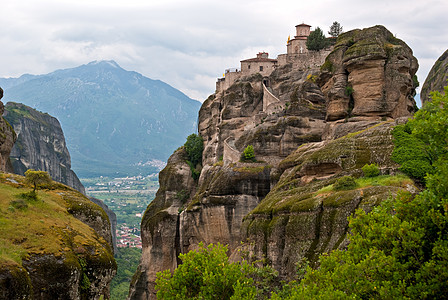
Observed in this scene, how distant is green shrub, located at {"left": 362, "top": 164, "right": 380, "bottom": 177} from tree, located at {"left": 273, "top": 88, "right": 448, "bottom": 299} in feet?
56.5

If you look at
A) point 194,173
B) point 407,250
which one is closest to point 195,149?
point 194,173

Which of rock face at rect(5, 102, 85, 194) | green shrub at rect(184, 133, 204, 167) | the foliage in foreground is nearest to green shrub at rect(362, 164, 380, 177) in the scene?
the foliage in foreground

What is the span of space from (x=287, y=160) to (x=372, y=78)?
17.4m

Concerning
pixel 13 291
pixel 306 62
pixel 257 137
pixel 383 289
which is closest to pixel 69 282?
pixel 13 291

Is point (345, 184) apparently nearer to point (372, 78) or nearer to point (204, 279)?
point (204, 279)

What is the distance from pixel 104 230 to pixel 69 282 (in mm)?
10001

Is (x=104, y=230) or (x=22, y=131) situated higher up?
(x=22, y=131)

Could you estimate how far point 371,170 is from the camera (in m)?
42.5

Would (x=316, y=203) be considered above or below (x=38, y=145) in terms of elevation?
below

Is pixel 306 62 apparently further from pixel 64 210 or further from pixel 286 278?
pixel 64 210

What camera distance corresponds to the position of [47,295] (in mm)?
26266

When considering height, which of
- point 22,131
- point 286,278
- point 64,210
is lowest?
point 286,278

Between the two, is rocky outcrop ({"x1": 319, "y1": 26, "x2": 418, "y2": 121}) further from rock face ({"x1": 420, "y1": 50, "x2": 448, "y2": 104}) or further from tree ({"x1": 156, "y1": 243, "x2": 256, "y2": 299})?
tree ({"x1": 156, "y1": 243, "x2": 256, "y2": 299})

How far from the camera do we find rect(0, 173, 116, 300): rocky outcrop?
2475 centimetres
